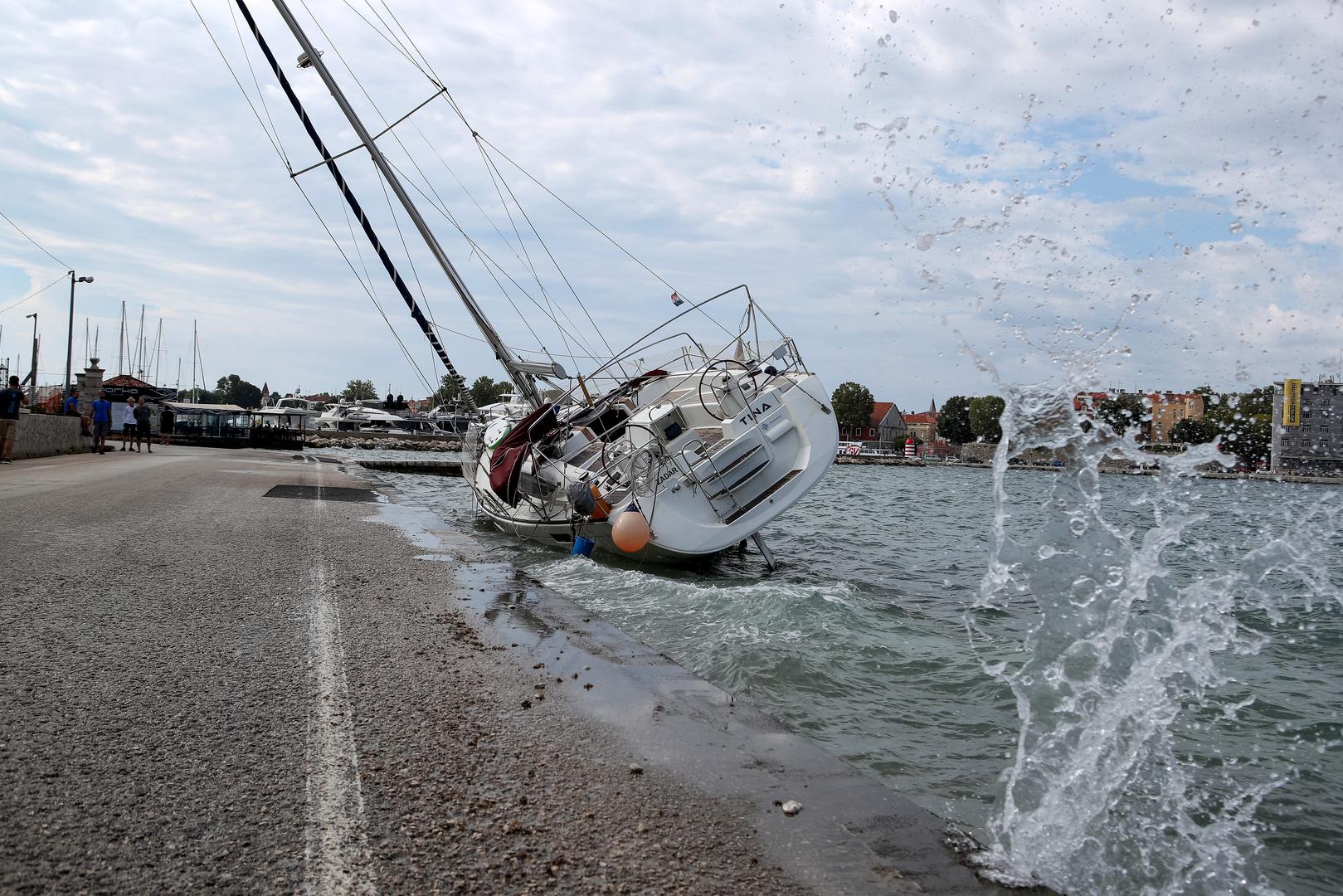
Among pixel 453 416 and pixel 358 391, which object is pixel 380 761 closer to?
pixel 453 416

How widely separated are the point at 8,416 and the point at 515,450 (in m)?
12.2

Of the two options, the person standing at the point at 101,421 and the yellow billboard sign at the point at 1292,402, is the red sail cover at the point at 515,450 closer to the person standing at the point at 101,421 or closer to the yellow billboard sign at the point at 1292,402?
the yellow billboard sign at the point at 1292,402

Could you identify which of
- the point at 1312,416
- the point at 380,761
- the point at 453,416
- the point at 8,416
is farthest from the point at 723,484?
the point at 453,416

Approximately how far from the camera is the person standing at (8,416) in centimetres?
1919

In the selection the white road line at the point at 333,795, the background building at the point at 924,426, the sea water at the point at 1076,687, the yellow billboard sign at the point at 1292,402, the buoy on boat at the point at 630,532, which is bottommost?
the sea water at the point at 1076,687

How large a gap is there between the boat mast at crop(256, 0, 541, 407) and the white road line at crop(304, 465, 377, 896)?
1337 cm

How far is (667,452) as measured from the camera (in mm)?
13508

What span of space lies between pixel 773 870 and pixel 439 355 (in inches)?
701

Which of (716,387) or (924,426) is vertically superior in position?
(924,426)

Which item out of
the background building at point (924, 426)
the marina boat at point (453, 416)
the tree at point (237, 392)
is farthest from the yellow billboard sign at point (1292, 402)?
the tree at point (237, 392)

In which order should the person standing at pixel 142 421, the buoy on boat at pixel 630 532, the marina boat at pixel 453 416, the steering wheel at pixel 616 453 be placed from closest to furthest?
the buoy on boat at pixel 630 532, the steering wheel at pixel 616 453, the marina boat at pixel 453 416, the person standing at pixel 142 421

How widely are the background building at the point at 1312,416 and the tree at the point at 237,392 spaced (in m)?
196

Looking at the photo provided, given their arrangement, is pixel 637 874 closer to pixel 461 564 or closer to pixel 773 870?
pixel 773 870

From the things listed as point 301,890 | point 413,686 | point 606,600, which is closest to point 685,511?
point 606,600
